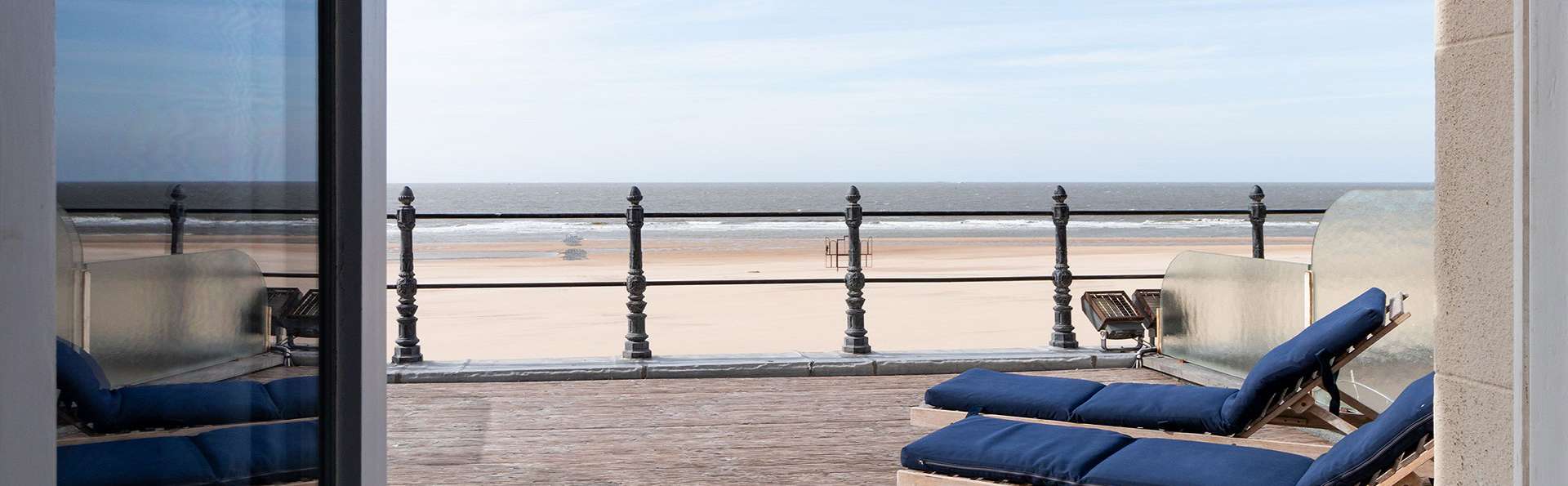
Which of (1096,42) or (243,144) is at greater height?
(1096,42)

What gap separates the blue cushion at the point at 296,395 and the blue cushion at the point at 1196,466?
1.91 m

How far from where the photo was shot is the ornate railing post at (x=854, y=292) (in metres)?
6.56

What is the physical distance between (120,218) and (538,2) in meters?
41.6

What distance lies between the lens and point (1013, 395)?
3.85 meters

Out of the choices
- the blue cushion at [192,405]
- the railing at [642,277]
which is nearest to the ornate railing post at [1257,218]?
the railing at [642,277]

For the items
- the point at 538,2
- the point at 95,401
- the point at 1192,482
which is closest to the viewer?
the point at 95,401

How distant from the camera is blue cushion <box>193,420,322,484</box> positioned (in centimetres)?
114

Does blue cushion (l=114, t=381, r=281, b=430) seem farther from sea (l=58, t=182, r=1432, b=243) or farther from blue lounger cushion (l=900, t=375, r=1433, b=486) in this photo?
blue lounger cushion (l=900, t=375, r=1433, b=486)

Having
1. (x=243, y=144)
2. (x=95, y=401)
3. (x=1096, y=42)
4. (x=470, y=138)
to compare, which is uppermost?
(x=1096, y=42)

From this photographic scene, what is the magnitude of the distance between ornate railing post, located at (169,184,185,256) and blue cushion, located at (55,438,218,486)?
6.4 inches

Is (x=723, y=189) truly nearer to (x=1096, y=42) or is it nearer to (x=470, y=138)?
(x=470, y=138)

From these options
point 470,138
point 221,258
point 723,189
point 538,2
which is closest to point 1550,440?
point 221,258

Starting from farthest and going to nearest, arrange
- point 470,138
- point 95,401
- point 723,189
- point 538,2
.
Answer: point 723,189
point 470,138
point 538,2
point 95,401

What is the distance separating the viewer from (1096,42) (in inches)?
1658
